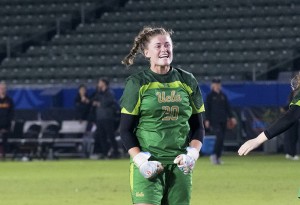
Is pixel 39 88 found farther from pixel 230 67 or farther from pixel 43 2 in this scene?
pixel 43 2

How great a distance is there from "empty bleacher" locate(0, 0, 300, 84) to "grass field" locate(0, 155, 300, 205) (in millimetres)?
7531

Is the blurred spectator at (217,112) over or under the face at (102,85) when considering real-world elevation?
under

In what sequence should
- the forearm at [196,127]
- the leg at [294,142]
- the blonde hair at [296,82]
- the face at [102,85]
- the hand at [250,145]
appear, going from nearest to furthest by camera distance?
1. the hand at [250,145]
2. the blonde hair at [296,82]
3. the forearm at [196,127]
4. the leg at [294,142]
5. the face at [102,85]

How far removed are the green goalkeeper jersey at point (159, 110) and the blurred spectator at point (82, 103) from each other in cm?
2244

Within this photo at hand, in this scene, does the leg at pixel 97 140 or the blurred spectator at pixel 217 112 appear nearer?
the blurred spectator at pixel 217 112

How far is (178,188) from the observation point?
887cm

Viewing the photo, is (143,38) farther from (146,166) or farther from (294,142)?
(294,142)

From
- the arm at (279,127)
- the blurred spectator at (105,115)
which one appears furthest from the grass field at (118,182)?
the arm at (279,127)

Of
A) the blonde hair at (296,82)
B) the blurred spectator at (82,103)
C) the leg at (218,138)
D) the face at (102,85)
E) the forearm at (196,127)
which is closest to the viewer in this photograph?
the blonde hair at (296,82)

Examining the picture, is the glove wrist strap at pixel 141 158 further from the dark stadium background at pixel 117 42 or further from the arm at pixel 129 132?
the dark stadium background at pixel 117 42

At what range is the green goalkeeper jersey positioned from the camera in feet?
29.4

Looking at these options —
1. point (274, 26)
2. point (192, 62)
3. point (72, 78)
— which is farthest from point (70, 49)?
point (274, 26)

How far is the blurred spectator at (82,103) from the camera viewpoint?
3155 cm

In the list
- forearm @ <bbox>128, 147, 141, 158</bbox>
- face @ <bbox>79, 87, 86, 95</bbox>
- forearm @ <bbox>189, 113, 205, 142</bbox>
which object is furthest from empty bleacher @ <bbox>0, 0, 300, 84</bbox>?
forearm @ <bbox>128, 147, 141, 158</bbox>
